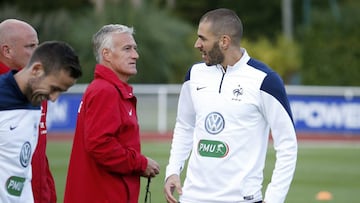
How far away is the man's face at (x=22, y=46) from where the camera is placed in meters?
7.03

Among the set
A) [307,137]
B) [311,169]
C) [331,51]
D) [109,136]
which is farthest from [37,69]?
[331,51]

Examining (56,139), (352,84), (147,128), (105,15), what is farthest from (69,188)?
(105,15)

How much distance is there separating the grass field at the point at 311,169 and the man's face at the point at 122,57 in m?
7.07

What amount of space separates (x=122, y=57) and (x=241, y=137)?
39.5 inches

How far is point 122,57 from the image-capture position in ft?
22.6

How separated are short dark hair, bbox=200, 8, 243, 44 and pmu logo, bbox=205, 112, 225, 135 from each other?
57cm

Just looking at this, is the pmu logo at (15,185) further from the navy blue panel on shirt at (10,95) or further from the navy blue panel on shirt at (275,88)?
the navy blue panel on shirt at (275,88)

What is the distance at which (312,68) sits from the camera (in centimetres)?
3966

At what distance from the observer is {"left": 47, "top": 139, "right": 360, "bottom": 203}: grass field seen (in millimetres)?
15258

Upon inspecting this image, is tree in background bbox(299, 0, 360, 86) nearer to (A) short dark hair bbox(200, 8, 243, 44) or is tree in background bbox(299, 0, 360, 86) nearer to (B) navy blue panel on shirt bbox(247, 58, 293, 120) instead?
(A) short dark hair bbox(200, 8, 243, 44)

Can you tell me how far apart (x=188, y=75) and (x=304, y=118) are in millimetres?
19664

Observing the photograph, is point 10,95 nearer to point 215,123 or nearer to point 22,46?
point 22,46

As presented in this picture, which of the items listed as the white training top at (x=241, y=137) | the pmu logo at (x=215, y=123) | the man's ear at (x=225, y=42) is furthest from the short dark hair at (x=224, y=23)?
the pmu logo at (x=215, y=123)

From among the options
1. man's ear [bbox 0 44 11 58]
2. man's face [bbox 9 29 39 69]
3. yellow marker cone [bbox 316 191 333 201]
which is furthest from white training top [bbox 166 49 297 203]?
yellow marker cone [bbox 316 191 333 201]
